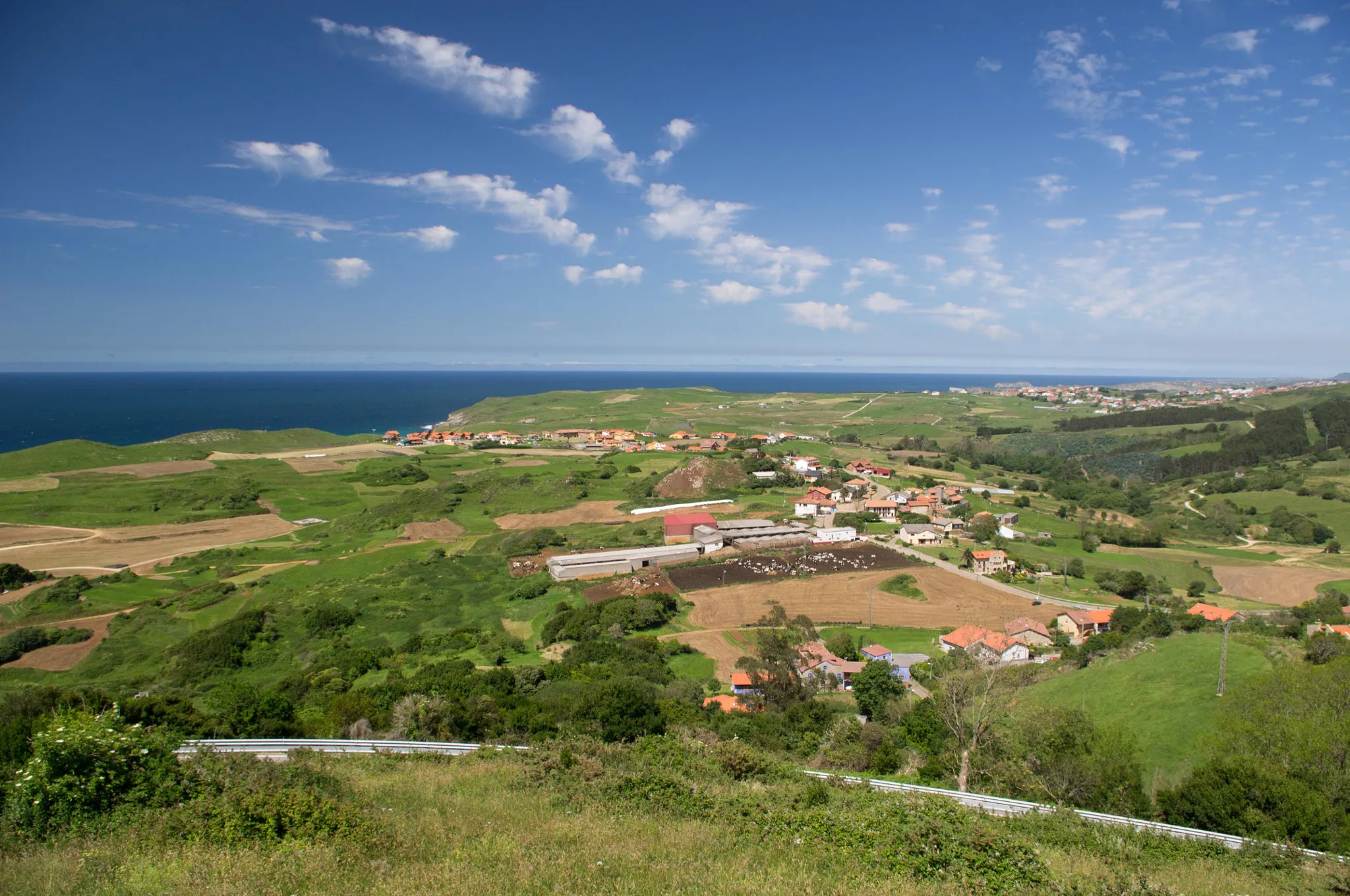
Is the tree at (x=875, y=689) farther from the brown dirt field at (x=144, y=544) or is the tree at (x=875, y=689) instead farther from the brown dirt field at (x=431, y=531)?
the brown dirt field at (x=144, y=544)

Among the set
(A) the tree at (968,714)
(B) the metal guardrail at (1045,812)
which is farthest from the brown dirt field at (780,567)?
(B) the metal guardrail at (1045,812)

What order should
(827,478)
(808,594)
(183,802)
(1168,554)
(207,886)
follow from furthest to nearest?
(827,478) < (1168,554) < (808,594) < (183,802) < (207,886)

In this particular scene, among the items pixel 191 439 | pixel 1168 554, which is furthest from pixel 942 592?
pixel 191 439

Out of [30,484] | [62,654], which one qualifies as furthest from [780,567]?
[30,484]

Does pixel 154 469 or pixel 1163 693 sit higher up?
pixel 154 469

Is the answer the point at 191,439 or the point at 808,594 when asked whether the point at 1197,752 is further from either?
the point at 191,439

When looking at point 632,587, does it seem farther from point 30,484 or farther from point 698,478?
point 30,484
